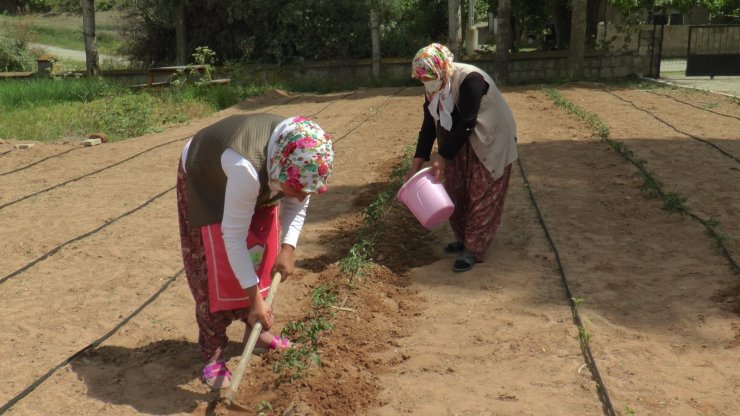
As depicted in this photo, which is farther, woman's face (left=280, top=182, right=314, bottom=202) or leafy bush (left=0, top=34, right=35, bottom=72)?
A: leafy bush (left=0, top=34, right=35, bottom=72)

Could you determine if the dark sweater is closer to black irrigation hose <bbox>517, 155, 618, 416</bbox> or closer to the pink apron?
black irrigation hose <bbox>517, 155, 618, 416</bbox>

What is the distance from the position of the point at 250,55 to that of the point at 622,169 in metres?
14.1

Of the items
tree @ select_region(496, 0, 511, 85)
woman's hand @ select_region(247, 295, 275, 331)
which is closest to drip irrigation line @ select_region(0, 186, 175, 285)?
woman's hand @ select_region(247, 295, 275, 331)

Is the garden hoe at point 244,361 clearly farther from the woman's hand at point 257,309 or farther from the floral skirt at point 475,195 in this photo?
the floral skirt at point 475,195

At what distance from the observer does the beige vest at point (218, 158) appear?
2912 millimetres

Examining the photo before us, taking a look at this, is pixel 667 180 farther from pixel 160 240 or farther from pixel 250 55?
pixel 250 55

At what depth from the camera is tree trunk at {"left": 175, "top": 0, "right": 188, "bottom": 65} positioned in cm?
1942

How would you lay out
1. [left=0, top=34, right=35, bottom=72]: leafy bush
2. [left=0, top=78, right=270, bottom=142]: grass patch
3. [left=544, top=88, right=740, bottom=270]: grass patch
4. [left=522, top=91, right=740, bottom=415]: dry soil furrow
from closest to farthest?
[left=522, top=91, right=740, bottom=415]: dry soil furrow, [left=544, top=88, right=740, bottom=270]: grass patch, [left=0, top=78, right=270, bottom=142]: grass patch, [left=0, top=34, right=35, bottom=72]: leafy bush

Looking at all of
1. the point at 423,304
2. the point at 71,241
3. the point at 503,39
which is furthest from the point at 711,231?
the point at 503,39

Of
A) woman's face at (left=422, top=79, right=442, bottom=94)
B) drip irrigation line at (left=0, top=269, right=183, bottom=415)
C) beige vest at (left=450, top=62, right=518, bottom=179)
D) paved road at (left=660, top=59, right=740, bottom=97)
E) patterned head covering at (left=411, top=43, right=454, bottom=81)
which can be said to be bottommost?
drip irrigation line at (left=0, top=269, right=183, bottom=415)

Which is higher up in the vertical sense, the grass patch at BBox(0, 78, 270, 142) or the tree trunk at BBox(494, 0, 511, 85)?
the tree trunk at BBox(494, 0, 511, 85)

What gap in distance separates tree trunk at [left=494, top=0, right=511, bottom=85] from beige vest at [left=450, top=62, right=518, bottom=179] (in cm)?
1292

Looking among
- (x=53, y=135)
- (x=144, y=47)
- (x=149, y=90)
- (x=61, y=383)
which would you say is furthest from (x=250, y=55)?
(x=61, y=383)

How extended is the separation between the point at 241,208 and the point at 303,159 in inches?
11.9
